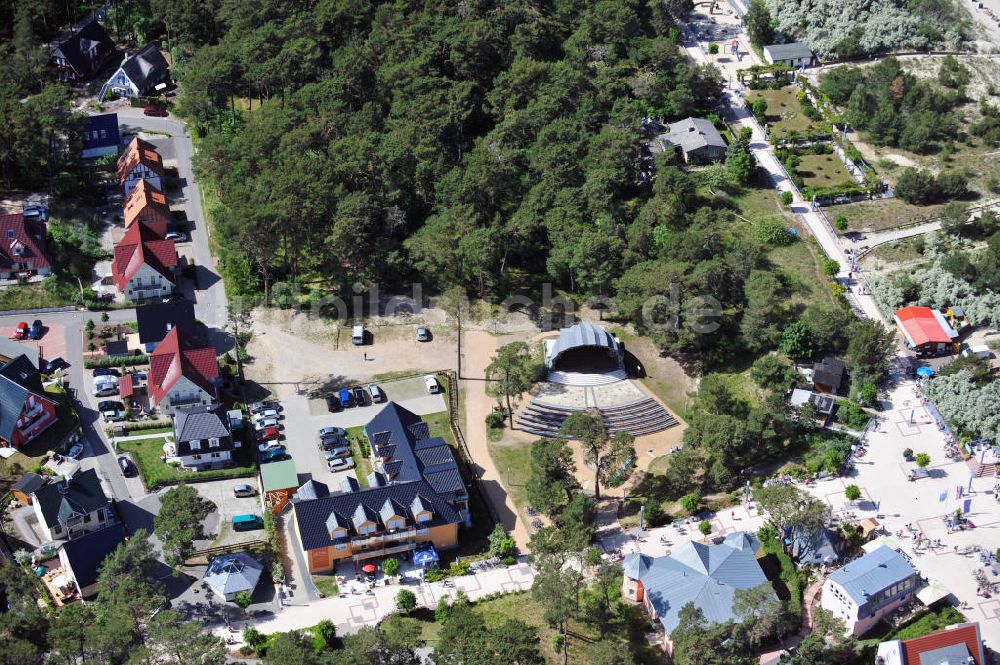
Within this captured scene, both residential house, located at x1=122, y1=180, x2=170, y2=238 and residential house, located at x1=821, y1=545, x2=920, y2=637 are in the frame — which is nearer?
residential house, located at x1=821, y1=545, x2=920, y2=637

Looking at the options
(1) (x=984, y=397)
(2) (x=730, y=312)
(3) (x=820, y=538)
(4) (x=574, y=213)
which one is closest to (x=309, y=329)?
(4) (x=574, y=213)

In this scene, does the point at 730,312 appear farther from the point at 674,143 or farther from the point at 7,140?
the point at 7,140

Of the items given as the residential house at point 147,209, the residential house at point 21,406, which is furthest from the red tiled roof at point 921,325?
the residential house at point 21,406

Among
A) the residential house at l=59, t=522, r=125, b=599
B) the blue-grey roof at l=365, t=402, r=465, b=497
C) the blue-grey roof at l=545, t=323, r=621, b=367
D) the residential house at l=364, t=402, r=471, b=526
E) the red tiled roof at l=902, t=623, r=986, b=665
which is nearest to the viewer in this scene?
the red tiled roof at l=902, t=623, r=986, b=665

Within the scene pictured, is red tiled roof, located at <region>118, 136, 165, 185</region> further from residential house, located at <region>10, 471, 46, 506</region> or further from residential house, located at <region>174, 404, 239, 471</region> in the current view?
residential house, located at <region>10, 471, 46, 506</region>

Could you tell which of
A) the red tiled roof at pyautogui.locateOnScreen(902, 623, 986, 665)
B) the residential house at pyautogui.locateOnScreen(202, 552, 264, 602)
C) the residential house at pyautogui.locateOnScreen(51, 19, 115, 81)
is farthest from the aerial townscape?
the residential house at pyautogui.locateOnScreen(51, 19, 115, 81)

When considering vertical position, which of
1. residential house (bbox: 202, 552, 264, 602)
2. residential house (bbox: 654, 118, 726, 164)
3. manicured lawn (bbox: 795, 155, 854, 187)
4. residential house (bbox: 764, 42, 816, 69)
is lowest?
residential house (bbox: 202, 552, 264, 602)
